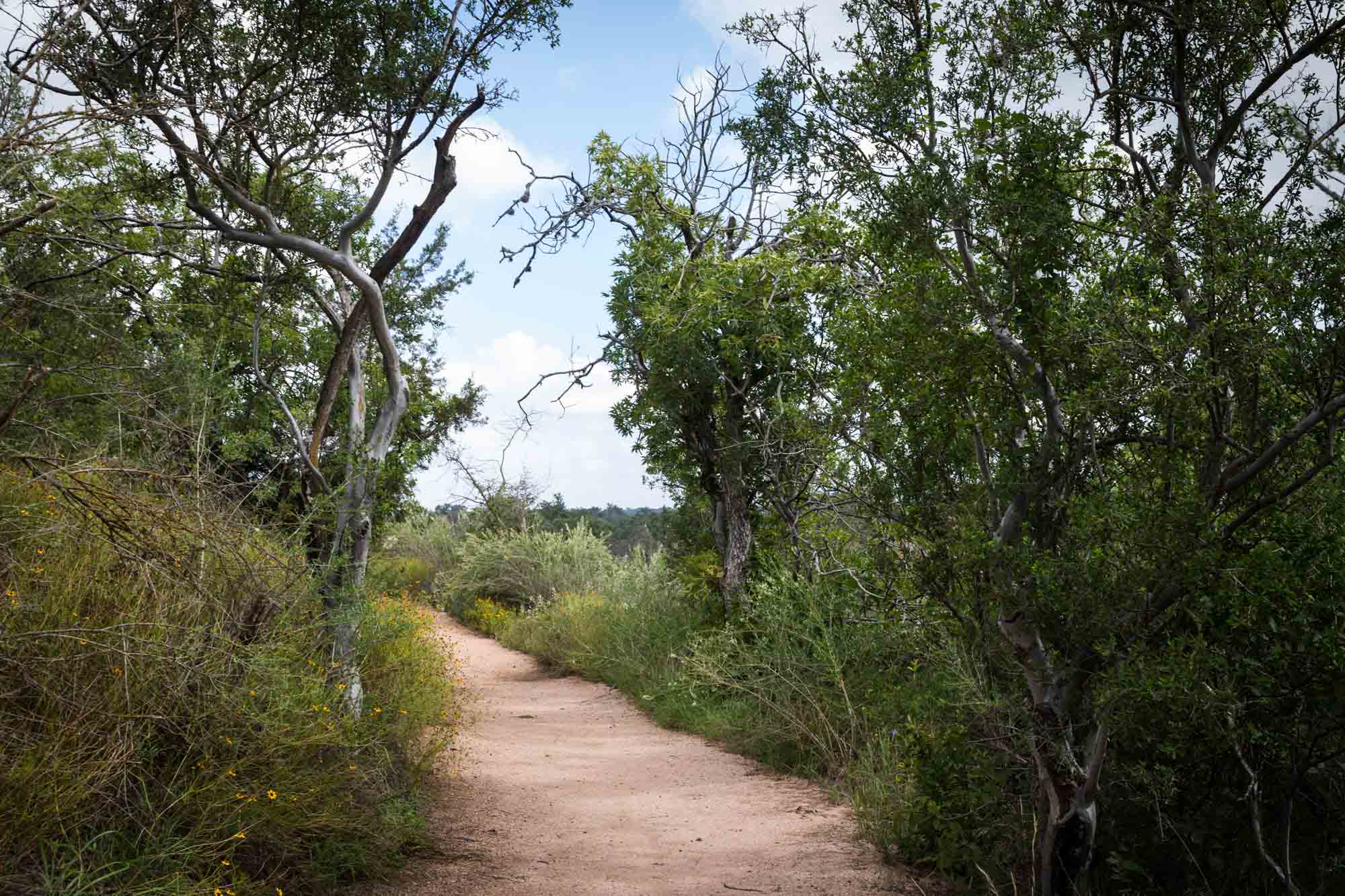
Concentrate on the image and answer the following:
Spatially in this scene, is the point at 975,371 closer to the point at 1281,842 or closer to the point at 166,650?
the point at 1281,842

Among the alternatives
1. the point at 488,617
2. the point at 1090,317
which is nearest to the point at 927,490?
the point at 1090,317

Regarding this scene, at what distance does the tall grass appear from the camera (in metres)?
3.46

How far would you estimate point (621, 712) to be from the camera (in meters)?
10.1

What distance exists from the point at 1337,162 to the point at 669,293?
681 centimetres

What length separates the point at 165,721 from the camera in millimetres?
3936

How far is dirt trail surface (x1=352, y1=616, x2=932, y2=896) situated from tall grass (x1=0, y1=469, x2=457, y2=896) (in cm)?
51

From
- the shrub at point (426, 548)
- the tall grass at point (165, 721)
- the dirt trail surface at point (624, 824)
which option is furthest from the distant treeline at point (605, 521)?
the tall grass at point (165, 721)

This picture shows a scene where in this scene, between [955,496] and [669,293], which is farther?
[669,293]

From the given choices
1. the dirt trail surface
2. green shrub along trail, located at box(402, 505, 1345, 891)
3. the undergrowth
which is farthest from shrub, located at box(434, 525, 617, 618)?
the dirt trail surface

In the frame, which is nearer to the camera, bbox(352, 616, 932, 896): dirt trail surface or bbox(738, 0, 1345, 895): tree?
bbox(738, 0, 1345, 895): tree

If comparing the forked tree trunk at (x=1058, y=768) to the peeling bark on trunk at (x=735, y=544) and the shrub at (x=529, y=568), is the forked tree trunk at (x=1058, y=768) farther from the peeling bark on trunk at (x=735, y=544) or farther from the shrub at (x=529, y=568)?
the shrub at (x=529, y=568)

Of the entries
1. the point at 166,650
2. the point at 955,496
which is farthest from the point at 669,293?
the point at 166,650

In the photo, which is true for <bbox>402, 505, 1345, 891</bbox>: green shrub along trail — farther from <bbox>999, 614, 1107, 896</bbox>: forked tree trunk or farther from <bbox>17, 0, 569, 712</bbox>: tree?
<bbox>17, 0, 569, 712</bbox>: tree

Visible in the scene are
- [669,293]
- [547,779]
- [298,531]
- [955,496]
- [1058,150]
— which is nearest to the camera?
[1058,150]
